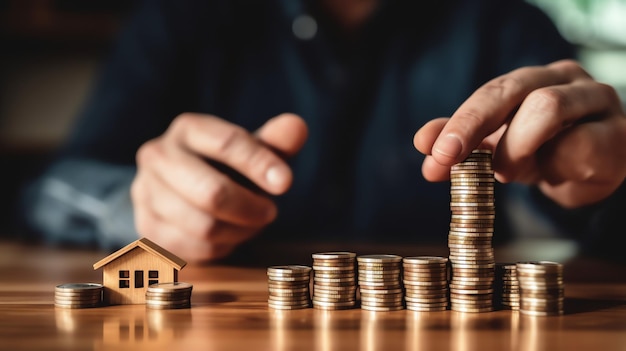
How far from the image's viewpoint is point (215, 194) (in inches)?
47.1

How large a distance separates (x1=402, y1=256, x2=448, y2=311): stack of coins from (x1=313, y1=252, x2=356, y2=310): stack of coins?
3.0 inches

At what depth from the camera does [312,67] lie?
2.42 meters

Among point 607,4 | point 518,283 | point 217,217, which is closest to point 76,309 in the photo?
point 217,217

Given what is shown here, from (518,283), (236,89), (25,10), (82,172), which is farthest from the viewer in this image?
(25,10)

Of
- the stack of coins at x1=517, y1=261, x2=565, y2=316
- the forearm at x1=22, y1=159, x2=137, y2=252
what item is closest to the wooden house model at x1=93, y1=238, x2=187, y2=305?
the stack of coins at x1=517, y1=261, x2=565, y2=316

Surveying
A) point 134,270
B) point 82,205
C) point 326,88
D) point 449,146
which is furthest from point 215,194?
point 326,88

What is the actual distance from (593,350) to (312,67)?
191cm

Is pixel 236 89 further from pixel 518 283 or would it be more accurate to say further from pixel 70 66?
pixel 518 283

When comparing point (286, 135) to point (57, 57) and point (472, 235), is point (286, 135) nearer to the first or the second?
point (472, 235)

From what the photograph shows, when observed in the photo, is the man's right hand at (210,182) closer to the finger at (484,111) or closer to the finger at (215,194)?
the finger at (215,194)

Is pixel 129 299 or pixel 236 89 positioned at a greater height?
pixel 236 89

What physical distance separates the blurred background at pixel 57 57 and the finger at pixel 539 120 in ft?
7.47

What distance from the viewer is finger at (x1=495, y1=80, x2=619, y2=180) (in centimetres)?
96

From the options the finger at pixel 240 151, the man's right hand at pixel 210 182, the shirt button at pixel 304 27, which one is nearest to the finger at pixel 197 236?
the man's right hand at pixel 210 182
